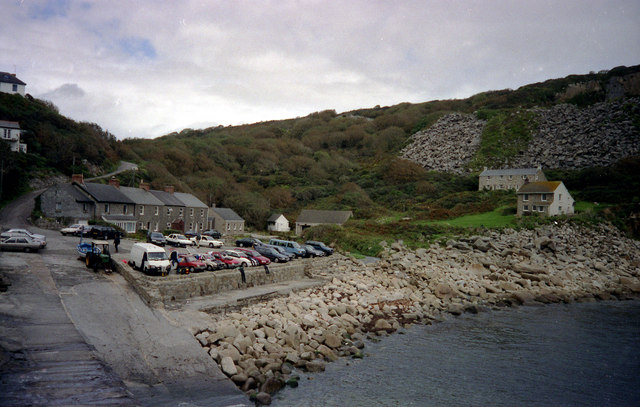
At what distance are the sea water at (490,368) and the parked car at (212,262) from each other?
12.2 meters

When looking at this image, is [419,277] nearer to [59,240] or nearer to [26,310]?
[26,310]

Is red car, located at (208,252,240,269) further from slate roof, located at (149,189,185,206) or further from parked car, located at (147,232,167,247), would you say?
slate roof, located at (149,189,185,206)

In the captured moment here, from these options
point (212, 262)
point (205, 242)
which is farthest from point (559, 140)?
point (212, 262)

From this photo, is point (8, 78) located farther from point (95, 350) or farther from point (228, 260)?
point (95, 350)

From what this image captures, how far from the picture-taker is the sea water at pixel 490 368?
15.8 m

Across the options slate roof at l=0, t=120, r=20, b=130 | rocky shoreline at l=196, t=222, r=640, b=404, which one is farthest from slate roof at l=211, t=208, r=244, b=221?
slate roof at l=0, t=120, r=20, b=130

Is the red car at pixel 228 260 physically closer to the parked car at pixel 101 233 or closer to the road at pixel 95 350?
the road at pixel 95 350

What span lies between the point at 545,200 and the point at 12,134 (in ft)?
244

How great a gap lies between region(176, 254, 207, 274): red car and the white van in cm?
98

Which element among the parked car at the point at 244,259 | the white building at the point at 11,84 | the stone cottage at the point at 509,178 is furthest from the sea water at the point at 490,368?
the white building at the point at 11,84

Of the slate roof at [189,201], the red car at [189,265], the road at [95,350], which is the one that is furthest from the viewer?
the slate roof at [189,201]

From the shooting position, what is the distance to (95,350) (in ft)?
47.6

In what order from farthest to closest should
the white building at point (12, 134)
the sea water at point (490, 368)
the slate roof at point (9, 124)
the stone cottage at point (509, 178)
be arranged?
the stone cottage at point (509, 178) → the slate roof at point (9, 124) → the white building at point (12, 134) → the sea water at point (490, 368)

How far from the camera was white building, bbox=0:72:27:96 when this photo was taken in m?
78.2
